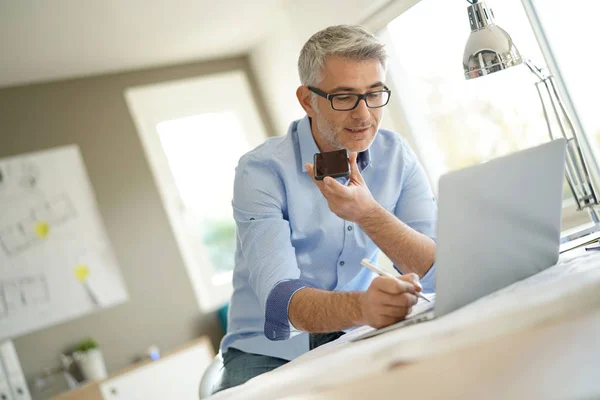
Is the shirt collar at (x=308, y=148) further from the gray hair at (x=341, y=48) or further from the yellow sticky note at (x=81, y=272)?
the yellow sticky note at (x=81, y=272)

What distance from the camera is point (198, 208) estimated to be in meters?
5.35

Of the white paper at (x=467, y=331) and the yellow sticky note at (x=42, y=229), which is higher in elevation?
the yellow sticky note at (x=42, y=229)

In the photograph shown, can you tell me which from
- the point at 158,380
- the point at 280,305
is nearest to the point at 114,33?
the point at 158,380

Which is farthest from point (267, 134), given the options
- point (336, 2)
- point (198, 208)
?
point (336, 2)

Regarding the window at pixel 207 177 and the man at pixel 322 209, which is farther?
the window at pixel 207 177

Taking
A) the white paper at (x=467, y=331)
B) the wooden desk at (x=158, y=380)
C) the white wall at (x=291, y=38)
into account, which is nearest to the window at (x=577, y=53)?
the white wall at (x=291, y=38)

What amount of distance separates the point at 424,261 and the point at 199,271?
379 centimetres

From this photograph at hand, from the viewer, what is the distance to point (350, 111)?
176 cm

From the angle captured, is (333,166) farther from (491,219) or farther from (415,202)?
(491,219)

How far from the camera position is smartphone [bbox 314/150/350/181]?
1.54 m

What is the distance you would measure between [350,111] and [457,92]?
2.44 m

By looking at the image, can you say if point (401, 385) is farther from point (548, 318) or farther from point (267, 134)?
point (267, 134)

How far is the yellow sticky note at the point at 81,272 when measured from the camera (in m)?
4.68

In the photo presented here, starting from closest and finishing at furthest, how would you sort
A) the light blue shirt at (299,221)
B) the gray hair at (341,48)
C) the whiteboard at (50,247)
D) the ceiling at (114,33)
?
the light blue shirt at (299,221) < the gray hair at (341,48) < the ceiling at (114,33) < the whiteboard at (50,247)
